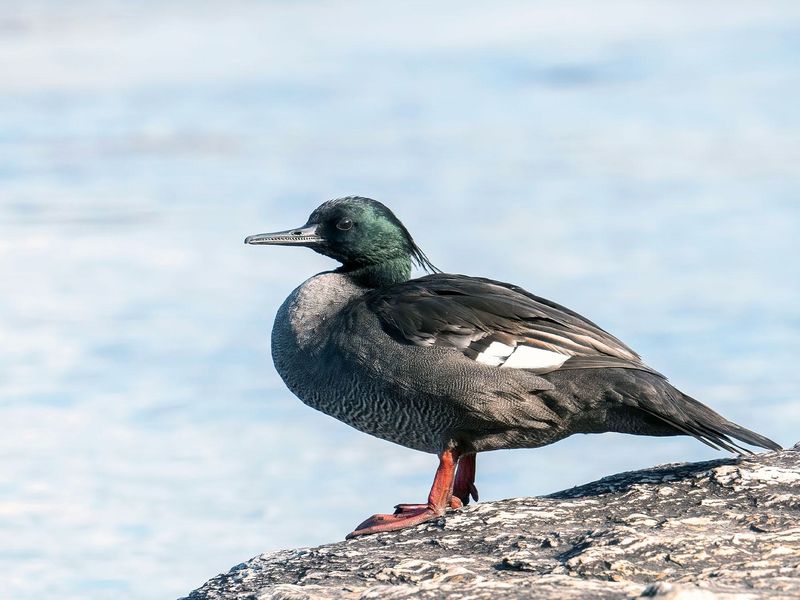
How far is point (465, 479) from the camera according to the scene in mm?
4980

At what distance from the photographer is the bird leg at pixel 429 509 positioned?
4.38m

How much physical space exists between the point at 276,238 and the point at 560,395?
1.57m

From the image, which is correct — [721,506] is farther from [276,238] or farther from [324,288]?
[276,238]

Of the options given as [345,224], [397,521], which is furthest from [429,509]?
[345,224]

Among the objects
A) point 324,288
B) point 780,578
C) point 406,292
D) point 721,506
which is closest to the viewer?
point 780,578

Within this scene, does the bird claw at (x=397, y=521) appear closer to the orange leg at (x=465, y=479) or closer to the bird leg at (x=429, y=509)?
the bird leg at (x=429, y=509)

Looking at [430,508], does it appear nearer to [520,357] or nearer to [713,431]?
[520,357]

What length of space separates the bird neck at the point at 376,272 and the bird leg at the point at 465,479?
84 cm

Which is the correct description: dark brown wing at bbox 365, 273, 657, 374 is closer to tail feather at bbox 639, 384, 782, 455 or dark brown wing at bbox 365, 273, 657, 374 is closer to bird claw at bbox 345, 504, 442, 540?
tail feather at bbox 639, 384, 782, 455

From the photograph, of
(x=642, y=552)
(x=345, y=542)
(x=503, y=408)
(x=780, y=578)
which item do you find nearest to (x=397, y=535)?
(x=345, y=542)

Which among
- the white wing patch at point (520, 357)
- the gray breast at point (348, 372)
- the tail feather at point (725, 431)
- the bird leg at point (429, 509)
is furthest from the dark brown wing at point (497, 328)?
the bird leg at point (429, 509)

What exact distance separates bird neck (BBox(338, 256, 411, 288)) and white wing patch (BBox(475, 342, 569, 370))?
95 centimetres

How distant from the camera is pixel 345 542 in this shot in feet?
14.2

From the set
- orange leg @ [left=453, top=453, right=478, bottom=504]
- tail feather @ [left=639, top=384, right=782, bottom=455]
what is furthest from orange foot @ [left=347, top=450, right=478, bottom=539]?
tail feather @ [left=639, top=384, right=782, bottom=455]
